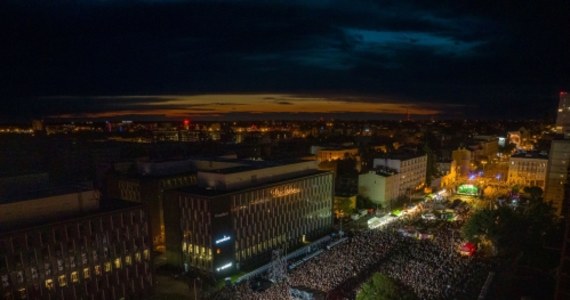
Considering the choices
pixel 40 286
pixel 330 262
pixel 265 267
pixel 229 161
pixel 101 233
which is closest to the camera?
pixel 40 286

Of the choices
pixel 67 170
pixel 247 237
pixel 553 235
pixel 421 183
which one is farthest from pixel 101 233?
pixel 67 170

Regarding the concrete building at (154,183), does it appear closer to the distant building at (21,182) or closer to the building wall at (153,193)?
the building wall at (153,193)

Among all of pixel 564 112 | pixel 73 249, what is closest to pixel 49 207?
pixel 73 249

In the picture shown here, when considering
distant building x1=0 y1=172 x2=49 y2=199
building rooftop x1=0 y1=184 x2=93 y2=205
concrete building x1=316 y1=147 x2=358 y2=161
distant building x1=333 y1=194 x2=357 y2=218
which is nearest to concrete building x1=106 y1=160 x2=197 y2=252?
distant building x1=0 y1=172 x2=49 y2=199

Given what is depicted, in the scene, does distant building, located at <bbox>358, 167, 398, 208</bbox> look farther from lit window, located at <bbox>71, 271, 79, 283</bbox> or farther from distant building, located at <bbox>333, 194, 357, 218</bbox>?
lit window, located at <bbox>71, 271, 79, 283</bbox>

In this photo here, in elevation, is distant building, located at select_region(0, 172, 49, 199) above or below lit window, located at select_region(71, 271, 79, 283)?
above

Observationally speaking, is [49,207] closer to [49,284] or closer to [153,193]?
[49,284]

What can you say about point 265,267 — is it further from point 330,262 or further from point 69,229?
point 69,229

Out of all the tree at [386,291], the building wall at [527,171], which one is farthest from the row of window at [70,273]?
the building wall at [527,171]
